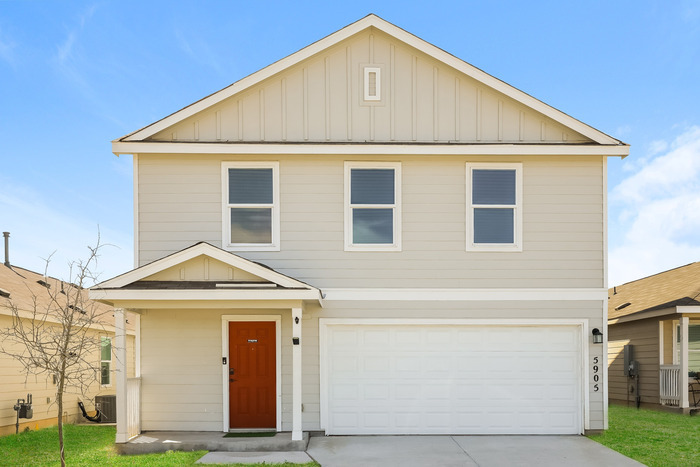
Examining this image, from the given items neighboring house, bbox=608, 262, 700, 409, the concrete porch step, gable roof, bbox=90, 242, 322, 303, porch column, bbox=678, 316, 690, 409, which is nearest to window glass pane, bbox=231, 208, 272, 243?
gable roof, bbox=90, 242, 322, 303

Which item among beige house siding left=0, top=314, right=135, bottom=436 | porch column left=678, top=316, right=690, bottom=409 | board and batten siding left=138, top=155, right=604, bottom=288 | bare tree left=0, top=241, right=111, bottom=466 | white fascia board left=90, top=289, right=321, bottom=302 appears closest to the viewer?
bare tree left=0, top=241, right=111, bottom=466

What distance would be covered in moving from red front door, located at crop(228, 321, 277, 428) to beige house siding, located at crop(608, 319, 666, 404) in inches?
413

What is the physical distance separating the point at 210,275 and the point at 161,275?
84 cm

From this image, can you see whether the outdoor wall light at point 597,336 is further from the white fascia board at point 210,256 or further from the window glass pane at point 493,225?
the white fascia board at point 210,256

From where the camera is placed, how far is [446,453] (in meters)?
9.39

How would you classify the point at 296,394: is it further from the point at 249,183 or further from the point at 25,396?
the point at 25,396

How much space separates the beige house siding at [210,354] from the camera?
34.9ft

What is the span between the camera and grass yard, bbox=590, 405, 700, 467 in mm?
9281

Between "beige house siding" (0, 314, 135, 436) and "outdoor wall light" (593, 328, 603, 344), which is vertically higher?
"outdoor wall light" (593, 328, 603, 344)

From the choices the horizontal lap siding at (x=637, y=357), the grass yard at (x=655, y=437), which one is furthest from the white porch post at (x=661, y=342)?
the grass yard at (x=655, y=437)

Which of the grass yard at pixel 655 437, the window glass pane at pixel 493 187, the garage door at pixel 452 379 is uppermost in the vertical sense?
the window glass pane at pixel 493 187

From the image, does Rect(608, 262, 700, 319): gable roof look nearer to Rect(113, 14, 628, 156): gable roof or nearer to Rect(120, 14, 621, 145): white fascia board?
Rect(113, 14, 628, 156): gable roof

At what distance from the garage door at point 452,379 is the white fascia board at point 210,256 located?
5.57 feet

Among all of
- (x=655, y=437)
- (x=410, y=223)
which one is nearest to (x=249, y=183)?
(x=410, y=223)
